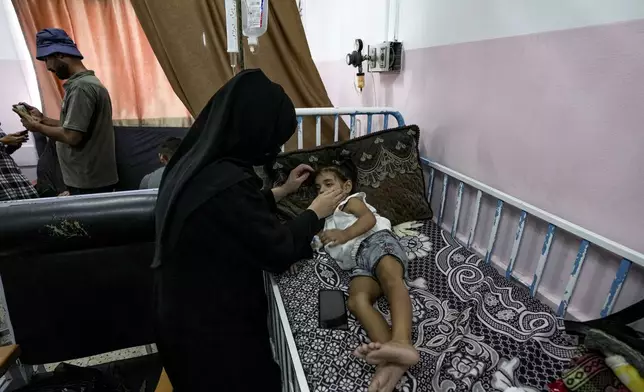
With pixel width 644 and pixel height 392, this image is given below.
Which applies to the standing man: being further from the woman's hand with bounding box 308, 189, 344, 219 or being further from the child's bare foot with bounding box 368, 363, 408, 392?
the child's bare foot with bounding box 368, 363, 408, 392

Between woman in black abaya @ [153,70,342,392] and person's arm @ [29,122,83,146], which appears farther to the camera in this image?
person's arm @ [29,122,83,146]

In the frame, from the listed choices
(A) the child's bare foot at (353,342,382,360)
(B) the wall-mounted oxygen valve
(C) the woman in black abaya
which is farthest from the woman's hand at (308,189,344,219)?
(B) the wall-mounted oxygen valve

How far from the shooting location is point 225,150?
0.98 metres

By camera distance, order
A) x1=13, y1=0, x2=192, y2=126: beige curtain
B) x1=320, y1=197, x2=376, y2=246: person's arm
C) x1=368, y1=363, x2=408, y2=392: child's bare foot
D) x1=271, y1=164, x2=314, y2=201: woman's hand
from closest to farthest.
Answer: x1=368, y1=363, x2=408, y2=392: child's bare foot, x1=320, y1=197, x2=376, y2=246: person's arm, x1=271, y1=164, x2=314, y2=201: woman's hand, x1=13, y1=0, x2=192, y2=126: beige curtain

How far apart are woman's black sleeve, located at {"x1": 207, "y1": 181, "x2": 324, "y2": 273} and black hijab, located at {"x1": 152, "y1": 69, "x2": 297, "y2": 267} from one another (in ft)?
0.11

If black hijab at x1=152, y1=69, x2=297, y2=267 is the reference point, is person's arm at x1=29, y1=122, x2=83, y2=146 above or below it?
below

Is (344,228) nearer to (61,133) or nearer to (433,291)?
(433,291)

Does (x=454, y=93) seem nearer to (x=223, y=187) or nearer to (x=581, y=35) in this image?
(x=581, y=35)

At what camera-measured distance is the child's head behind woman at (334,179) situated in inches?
63.4

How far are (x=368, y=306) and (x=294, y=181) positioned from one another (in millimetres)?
691

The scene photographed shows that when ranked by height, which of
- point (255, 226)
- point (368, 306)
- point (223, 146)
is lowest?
point (368, 306)

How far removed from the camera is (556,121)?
1.21m

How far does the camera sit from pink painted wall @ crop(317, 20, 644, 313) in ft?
3.31

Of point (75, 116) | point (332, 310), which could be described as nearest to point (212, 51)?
point (75, 116)
